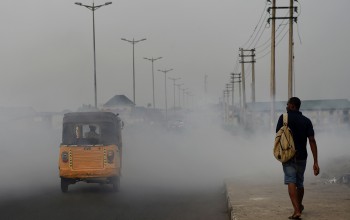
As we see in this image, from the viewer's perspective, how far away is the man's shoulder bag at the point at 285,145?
9539 millimetres

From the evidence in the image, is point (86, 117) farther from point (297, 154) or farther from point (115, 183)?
point (297, 154)

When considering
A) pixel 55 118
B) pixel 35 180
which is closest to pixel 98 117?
pixel 35 180

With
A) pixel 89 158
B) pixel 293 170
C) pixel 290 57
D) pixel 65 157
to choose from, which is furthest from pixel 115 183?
pixel 290 57

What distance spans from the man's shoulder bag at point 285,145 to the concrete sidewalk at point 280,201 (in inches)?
43.8

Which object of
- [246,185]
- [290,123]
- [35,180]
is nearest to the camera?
[290,123]

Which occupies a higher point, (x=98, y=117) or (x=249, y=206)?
(x=98, y=117)

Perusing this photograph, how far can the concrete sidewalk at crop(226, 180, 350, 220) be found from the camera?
10.4 metres

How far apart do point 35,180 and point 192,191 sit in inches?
257

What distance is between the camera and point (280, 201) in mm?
12281

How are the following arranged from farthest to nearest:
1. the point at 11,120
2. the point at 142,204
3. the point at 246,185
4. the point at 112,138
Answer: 1. the point at 11,120
2. the point at 112,138
3. the point at 246,185
4. the point at 142,204

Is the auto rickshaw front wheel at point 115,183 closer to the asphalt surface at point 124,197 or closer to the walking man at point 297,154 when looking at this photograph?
the asphalt surface at point 124,197

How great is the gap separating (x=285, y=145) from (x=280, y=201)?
120 inches

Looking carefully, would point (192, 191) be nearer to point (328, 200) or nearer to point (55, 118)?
point (328, 200)

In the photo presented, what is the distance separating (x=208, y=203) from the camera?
14312 millimetres
